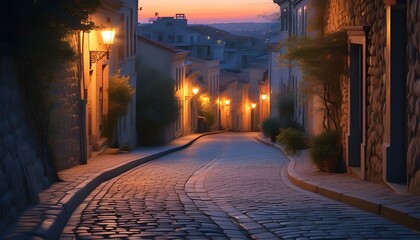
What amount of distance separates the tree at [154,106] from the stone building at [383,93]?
21.0m

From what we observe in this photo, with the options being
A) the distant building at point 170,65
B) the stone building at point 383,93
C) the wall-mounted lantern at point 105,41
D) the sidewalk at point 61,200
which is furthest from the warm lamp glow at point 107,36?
the distant building at point 170,65

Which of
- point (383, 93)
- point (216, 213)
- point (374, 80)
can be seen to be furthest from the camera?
point (374, 80)

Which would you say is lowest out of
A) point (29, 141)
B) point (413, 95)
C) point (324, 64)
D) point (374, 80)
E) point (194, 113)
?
point (194, 113)

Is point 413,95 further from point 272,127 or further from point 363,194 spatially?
point 272,127

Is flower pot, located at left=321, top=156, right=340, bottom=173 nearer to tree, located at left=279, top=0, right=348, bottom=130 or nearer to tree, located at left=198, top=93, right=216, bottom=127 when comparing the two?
tree, located at left=279, top=0, right=348, bottom=130

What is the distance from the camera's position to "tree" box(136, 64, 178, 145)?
119 ft

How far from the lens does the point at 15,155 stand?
949 cm

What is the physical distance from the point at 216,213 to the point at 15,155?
9.50ft

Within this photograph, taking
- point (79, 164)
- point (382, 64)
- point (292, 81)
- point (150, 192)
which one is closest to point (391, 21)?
point (382, 64)

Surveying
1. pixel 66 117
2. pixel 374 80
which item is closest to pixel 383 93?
pixel 374 80

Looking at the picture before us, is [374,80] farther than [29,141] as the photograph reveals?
Yes

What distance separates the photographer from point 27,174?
9.88 metres

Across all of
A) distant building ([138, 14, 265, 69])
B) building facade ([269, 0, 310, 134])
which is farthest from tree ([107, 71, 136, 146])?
distant building ([138, 14, 265, 69])

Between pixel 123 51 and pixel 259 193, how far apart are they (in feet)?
56.2
